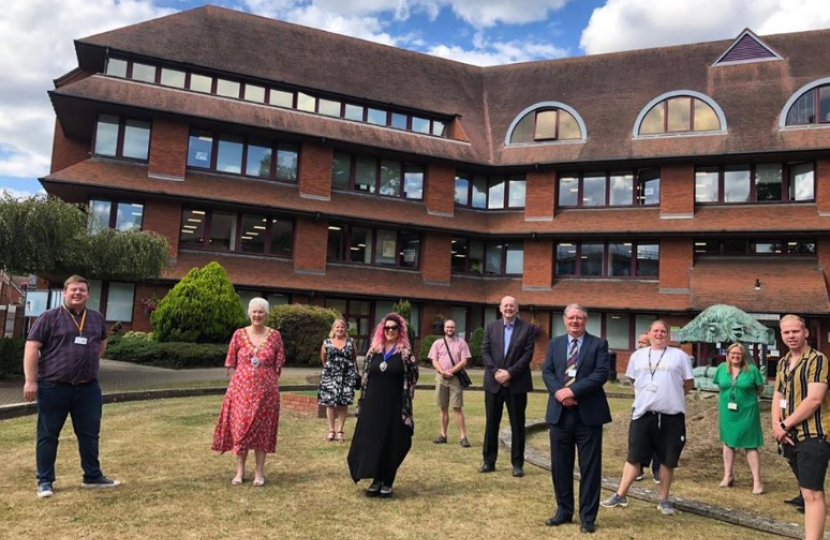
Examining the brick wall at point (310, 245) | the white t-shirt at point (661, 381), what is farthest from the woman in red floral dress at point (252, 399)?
the brick wall at point (310, 245)

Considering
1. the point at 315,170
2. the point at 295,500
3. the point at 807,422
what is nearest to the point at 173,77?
the point at 315,170

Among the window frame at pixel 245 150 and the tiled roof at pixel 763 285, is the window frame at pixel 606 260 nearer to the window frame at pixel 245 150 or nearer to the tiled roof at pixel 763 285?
the tiled roof at pixel 763 285

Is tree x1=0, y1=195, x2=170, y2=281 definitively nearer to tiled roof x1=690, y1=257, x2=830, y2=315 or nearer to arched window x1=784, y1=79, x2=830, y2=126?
tiled roof x1=690, y1=257, x2=830, y2=315

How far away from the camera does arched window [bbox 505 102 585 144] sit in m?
29.6

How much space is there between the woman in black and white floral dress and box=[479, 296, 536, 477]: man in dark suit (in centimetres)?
224

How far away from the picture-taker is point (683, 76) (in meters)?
30.0

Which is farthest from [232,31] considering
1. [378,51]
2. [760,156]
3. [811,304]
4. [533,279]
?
[811,304]

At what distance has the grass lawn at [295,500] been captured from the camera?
479 centimetres

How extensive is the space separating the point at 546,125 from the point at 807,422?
27.1 metres

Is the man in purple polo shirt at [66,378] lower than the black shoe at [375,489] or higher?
higher

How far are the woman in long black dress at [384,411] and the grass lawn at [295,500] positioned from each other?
27 centimetres

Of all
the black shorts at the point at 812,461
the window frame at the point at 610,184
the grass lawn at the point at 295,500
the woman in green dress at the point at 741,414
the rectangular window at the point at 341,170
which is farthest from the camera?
the window frame at the point at 610,184

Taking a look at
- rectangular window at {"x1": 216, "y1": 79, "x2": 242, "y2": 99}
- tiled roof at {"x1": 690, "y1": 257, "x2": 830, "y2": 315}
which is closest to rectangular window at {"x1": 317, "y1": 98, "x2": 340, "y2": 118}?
rectangular window at {"x1": 216, "y1": 79, "x2": 242, "y2": 99}

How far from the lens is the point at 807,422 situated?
14.7 ft
